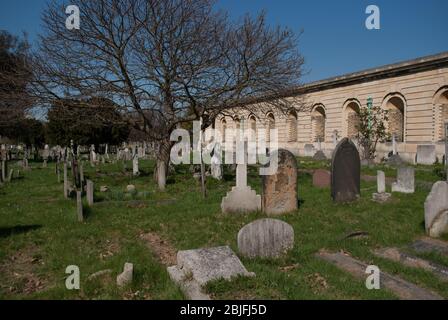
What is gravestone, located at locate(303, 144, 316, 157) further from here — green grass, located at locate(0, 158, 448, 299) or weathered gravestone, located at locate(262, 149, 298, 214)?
weathered gravestone, located at locate(262, 149, 298, 214)

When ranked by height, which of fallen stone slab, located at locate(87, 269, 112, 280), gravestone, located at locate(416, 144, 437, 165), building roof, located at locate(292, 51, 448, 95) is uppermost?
building roof, located at locate(292, 51, 448, 95)

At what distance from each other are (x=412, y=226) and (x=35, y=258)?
736cm

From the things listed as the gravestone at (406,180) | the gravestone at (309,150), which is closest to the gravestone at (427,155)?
the gravestone at (406,180)

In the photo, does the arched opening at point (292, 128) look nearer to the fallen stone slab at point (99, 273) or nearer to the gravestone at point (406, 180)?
the gravestone at point (406, 180)

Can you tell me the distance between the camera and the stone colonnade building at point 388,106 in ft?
69.6

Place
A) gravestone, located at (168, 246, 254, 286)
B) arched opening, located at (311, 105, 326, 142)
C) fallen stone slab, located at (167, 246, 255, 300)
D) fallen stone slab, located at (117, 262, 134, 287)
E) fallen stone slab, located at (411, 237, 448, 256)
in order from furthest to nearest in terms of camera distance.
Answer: arched opening, located at (311, 105, 326, 142), fallen stone slab, located at (411, 237, 448, 256), fallen stone slab, located at (117, 262, 134, 287), gravestone, located at (168, 246, 254, 286), fallen stone slab, located at (167, 246, 255, 300)

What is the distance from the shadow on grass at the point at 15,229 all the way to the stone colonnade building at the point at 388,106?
9.79 meters

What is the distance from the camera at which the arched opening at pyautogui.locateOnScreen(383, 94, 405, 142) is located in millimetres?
24672

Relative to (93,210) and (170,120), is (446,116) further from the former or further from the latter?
(93,210)

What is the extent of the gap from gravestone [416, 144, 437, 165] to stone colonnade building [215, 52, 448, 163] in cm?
6

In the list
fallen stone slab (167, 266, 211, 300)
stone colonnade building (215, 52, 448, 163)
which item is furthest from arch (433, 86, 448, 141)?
fallen stone slab (167, 266, 211, 300)

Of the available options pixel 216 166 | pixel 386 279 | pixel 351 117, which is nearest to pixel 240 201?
pixel 386 279

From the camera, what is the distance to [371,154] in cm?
2372

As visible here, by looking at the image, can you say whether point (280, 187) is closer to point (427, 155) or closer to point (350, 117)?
point (427, 155)
